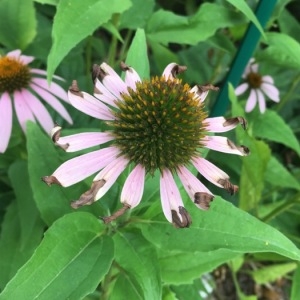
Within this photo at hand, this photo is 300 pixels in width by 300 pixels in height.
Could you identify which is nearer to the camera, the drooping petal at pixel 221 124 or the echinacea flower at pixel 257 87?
the drooping petal at pixel 221 124

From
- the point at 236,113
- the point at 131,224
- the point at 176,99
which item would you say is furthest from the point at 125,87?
the point at 236,113

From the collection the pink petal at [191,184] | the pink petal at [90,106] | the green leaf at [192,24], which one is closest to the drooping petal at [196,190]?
the pink petal at [191,184]

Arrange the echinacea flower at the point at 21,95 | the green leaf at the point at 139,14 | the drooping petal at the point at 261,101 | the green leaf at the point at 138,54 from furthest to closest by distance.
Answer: the drooping petal at the point at 261,101 → the green leaf at the point at 139,14 → the echinacea flower at the point at 21,95 → the green leaf at the point at 138,54

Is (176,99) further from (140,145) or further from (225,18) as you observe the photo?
(225,18)

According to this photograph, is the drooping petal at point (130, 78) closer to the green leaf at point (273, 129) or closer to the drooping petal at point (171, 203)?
the drooping petal at point (171, 203)

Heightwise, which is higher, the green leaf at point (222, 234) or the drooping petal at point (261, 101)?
the green leaf at point (222, 234)

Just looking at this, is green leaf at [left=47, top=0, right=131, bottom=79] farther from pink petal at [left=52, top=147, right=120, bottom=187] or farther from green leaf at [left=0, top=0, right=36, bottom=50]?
green leaf at [left=0, top=0, right=36, bottom=50]
